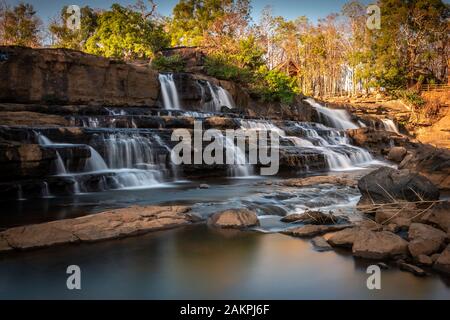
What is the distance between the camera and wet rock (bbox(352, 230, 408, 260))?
541 cm

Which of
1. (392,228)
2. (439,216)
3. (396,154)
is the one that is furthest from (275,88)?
(439,216)

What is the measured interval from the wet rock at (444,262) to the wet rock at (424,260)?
0.26ft

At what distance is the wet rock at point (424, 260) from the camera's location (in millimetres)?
5071

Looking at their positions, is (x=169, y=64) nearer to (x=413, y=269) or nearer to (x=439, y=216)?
(x=439, y=216)

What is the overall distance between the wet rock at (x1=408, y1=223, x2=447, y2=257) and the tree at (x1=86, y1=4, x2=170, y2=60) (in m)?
29.1

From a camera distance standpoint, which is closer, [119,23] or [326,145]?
[326,145]

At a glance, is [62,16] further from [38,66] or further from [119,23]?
[38,66]

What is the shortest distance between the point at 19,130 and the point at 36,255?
682cm

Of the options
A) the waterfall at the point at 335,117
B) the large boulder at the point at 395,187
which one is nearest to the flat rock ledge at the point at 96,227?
the large boulder at the point at 395,187

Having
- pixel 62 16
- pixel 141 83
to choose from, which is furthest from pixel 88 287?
pixel 62 16

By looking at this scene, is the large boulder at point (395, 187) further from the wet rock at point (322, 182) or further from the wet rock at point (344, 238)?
the wet rock at point (322, 182)

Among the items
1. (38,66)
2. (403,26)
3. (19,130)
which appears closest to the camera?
(19,130)
